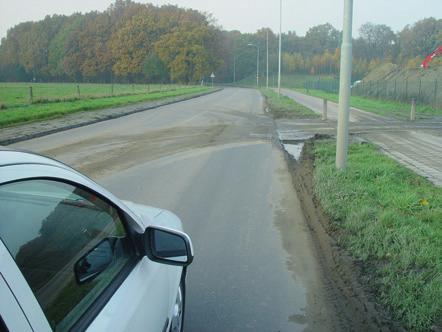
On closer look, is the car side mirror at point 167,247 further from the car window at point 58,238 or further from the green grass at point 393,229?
the green grass at point 393,229

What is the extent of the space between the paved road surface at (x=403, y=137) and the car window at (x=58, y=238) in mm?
6949

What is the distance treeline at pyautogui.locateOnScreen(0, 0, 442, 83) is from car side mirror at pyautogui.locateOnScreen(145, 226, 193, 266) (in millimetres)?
98375

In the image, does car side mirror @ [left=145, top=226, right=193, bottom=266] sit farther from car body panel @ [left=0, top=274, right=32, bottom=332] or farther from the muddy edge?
the muddy edge

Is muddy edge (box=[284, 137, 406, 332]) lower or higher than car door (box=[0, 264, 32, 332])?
lower

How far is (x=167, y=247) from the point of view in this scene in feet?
7.59

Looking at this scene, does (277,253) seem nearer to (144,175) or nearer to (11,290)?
(11,290)

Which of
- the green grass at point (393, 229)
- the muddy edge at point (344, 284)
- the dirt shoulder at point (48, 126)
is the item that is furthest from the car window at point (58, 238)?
the dirt shoulder at point (48, 126)

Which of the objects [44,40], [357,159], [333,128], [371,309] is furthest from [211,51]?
[371,309]

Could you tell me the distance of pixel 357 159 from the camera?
985cm

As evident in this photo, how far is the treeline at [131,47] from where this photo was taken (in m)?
99.7

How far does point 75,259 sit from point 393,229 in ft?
13.4

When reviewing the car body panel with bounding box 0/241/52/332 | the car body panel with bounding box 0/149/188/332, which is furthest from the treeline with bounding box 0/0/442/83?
the car body panel with bounding box 0/241/52/332

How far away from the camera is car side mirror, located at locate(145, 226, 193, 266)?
7.47 ft

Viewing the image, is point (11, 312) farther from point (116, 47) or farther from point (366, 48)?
point (366, 48)
